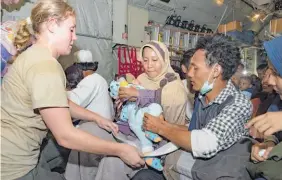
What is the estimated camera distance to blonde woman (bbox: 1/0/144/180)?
1.11 m

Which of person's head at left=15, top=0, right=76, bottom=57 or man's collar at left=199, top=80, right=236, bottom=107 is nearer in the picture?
person's head at left=15, top=0, right=76, bottom=57

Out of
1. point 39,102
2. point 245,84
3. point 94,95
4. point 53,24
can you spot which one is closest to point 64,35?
point 53,24

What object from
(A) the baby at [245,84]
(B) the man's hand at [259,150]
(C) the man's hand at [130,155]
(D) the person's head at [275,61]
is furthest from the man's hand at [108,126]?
(A) the baby at [245,84]

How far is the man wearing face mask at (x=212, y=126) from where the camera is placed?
4.26ft

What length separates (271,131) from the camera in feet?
3.59

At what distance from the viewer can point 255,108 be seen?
310 cm

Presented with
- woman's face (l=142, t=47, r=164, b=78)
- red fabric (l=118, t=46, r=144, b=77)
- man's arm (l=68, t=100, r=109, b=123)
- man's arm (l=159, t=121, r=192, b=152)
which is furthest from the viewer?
red fabric (l=118, t=46, r=144, b=77)

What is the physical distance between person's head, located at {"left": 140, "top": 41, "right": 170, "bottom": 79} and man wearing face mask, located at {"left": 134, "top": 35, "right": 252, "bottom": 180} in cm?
57

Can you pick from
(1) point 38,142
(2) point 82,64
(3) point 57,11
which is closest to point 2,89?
(1) point 38,142

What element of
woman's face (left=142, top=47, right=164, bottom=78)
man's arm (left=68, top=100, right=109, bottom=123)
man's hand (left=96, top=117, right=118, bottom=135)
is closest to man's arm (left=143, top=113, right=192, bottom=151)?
man's hand (left=96, top=117, right=118, bottom=135)

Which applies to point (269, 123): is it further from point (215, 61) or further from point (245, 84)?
point (245, 84)

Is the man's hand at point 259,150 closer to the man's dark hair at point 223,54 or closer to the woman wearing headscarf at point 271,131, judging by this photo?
the woman wearing headscarf at point 271,131

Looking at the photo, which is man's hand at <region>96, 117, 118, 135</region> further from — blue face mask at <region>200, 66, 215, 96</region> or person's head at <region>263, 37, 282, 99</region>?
person's head at <region>263, 37, 282, 99</region>

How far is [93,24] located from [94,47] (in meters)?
0.34
